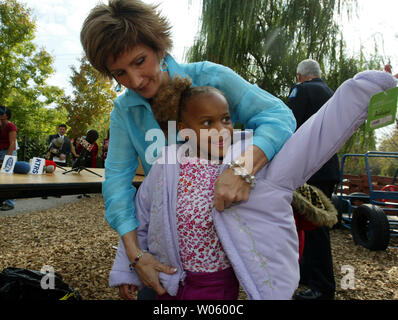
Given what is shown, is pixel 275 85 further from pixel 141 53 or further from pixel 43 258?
pixel 141 53

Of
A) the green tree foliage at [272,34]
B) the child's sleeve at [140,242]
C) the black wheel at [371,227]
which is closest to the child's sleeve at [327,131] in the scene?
the child's sleeve at [140,242]

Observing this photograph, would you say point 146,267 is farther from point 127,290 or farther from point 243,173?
point 243,173

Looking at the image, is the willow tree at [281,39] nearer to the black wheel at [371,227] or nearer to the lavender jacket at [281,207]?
the black wheel at [371,227]

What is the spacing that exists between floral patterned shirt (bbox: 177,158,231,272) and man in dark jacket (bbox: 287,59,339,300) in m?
1.74

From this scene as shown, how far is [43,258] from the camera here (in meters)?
3.51

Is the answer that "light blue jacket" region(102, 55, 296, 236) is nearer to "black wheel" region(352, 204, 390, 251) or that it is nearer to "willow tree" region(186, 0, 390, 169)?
"black wheel" region(352, 204, 390, 251)

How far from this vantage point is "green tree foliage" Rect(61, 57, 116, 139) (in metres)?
22.7

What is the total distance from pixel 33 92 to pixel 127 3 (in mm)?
16590

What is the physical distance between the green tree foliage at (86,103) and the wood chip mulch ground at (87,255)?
1815 cm

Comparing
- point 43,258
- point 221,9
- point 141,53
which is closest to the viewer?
point 141,53

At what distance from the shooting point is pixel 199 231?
1.18 m

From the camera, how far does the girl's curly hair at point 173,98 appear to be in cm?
128

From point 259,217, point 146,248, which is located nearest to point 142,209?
point 146,248

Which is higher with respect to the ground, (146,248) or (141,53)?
(141,53)
